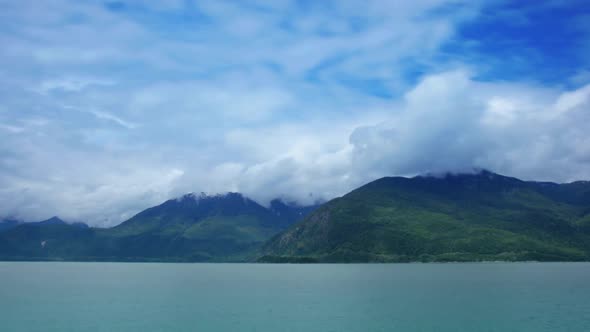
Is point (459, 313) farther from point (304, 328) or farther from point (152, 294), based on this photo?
point (152, 294)

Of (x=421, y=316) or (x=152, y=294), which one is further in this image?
(x=152, y=294)

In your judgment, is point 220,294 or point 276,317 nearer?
point 276,317

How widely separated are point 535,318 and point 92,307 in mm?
109626

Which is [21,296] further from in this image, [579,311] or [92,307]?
[579,311]

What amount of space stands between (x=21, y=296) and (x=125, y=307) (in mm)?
57809

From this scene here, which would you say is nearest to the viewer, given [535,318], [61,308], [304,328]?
[304,328]

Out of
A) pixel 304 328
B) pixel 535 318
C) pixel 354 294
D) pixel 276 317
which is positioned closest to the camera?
pixel 304 328

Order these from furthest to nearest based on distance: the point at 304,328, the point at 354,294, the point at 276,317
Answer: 1. the point at 354,294
2. the point at 276,317
3. the point at 304,328

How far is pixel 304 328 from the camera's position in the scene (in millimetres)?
100812

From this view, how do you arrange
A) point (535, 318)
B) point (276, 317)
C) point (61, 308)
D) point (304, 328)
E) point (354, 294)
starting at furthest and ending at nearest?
point (354, 294) < point (61, 308) < point (276, 317) < point (535, 318) < point (304, 328)

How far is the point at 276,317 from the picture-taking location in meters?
116

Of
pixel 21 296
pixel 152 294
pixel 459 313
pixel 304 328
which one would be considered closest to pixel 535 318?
pixel 459 313

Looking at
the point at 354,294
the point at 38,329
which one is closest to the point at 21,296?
the point at 38,329

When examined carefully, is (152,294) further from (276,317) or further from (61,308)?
(276,317)
